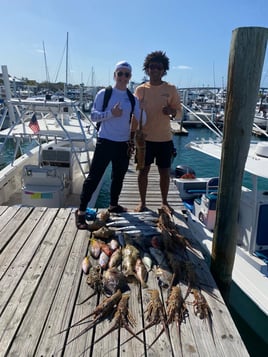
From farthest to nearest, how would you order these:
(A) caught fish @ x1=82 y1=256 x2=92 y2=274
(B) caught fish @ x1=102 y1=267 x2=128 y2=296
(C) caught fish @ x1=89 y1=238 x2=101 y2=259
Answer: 1. (C) caught fish @ x1=89 y1=238 x2=101 y2=259
2. (A) caught fish @ x1=82 y1=256 x2=92 y2=274
3. (B) caught fish @ x1=102 y1=267 x2=128 y2=296

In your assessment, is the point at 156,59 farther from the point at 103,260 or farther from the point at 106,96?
the point at 103,260

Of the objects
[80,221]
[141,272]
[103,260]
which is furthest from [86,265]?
[80,221]

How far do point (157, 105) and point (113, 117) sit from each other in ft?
2.13

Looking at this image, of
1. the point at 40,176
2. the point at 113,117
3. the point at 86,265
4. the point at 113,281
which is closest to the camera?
the point at 113,281

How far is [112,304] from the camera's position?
88.4 inches

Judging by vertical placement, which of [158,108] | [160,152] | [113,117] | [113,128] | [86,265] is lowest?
[86,265]

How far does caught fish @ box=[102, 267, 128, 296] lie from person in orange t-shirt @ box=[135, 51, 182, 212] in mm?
1639

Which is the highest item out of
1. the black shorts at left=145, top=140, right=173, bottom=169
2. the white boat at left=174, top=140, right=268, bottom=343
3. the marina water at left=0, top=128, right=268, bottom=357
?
the black shorts at left=145, top=140, right=173, bottom=169

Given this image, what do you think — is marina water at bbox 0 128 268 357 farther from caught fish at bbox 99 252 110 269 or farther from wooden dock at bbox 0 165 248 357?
caught fish at bbox 99 252 110 269

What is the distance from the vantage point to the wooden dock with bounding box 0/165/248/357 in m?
1.93

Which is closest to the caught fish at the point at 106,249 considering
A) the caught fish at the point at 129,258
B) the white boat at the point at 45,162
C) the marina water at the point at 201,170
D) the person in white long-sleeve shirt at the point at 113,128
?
the caught fish at the point at 129,258

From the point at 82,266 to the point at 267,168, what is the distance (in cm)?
258

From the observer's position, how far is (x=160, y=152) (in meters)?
3.87

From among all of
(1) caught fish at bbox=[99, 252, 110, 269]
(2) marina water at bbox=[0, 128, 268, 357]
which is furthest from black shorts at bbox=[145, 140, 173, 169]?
(2) marina water at bbox=[0, 128, 268, 357]
